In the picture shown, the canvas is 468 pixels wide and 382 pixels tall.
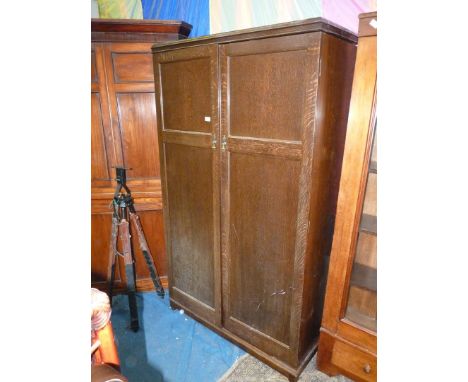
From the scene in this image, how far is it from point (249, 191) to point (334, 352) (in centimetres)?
95

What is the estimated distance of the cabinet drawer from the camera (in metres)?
1.43

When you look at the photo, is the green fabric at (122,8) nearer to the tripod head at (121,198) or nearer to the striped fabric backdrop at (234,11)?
the striped fabric backdrop at (234,11)

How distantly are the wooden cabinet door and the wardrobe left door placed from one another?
0.08m

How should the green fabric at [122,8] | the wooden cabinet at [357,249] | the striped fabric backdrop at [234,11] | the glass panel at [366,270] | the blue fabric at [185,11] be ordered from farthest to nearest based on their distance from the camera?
the green fabric at [122,8], the blue fabric at [185,11], the striped fabric backdrop at [234,11], the glass panel at [366,270], the wooden cabinet at [357,249]

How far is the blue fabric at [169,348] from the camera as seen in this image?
5.52 ft

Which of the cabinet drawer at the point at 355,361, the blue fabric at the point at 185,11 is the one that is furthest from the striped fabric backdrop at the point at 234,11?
the cabinet drawer at the point at 355,361

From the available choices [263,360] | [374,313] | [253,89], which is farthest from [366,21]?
[263,360]

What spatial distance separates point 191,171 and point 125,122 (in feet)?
2.23

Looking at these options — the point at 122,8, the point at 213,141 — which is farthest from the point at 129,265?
the point at 122,8

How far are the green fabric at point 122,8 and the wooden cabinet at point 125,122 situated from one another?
1.54ft

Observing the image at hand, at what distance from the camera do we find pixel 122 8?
7.31 feet

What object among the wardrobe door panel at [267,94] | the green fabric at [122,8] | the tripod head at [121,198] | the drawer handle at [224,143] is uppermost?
the green fabric at [122,8]

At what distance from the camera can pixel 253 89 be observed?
134cm
